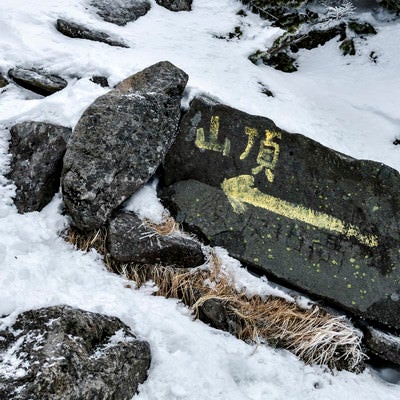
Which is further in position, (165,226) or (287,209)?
(287,209)

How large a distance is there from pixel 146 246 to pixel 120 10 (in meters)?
4.23

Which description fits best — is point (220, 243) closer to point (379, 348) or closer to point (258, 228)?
point (258, 228)

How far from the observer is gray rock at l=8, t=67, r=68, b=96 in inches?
171

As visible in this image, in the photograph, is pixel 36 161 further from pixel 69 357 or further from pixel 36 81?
pixel 69 357

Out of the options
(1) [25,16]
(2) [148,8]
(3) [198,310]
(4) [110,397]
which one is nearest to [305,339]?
(3) [198,310]

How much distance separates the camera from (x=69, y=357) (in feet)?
6.90

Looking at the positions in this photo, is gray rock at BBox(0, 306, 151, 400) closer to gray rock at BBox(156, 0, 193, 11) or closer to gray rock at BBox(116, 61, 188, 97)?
gray rock at BBox(116, 61, 188, 97)

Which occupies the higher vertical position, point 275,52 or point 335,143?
point 275,52

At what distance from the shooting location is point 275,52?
20.8ft

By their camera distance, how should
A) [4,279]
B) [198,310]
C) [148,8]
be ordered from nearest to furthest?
[4,279] → [198,310] → [148,8]

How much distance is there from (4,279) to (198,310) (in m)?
1.38

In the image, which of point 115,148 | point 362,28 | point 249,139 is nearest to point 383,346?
point 249,139

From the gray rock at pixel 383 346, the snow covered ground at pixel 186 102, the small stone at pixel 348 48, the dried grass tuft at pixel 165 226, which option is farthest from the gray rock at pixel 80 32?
the gray rock at pixel 383 346

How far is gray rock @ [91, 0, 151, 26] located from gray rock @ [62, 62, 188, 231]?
8.09 ft
